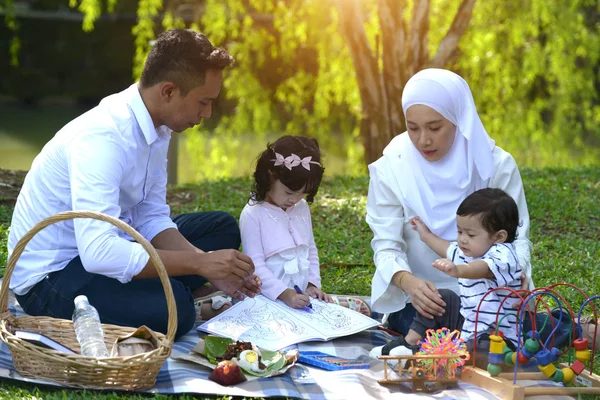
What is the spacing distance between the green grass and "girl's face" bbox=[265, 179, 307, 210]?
855mm

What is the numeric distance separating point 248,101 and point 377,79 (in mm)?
4037

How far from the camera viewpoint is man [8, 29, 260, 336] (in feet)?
10.8

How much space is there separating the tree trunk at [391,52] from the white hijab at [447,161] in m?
4.28

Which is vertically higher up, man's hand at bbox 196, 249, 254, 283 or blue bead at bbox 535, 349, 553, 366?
man's hand at bbox 196, 249, 254, 283

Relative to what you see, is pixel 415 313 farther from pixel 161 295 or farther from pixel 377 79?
pixel 377 79

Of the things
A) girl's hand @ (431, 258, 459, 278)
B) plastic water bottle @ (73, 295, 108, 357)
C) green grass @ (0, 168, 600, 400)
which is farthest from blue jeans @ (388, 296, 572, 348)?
plastic water bottle @ (73, 295, 108, 357)

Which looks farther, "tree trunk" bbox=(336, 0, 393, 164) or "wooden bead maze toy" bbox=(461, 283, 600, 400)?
"tree trunk" bbox=(336, 0, 393, 164)

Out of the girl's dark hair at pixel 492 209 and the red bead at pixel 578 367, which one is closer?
the red bead at pixel 578 367

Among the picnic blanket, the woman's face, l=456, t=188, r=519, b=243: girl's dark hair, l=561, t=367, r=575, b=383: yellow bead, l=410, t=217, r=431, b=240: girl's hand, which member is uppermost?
the woman's face

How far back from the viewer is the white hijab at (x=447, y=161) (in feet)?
11.7

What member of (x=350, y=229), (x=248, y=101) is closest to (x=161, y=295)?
(x=350, y=229)

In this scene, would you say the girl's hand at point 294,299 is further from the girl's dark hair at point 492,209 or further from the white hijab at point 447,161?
the girl's dark hair at point 492,209

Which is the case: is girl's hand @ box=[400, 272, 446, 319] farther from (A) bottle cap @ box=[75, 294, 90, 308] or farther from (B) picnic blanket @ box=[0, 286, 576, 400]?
(A) bottle cap @ box=[75, 294, 90, 308]

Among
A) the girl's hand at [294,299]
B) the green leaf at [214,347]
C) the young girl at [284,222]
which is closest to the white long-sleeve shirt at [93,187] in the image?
the green leaf at [214,347]
